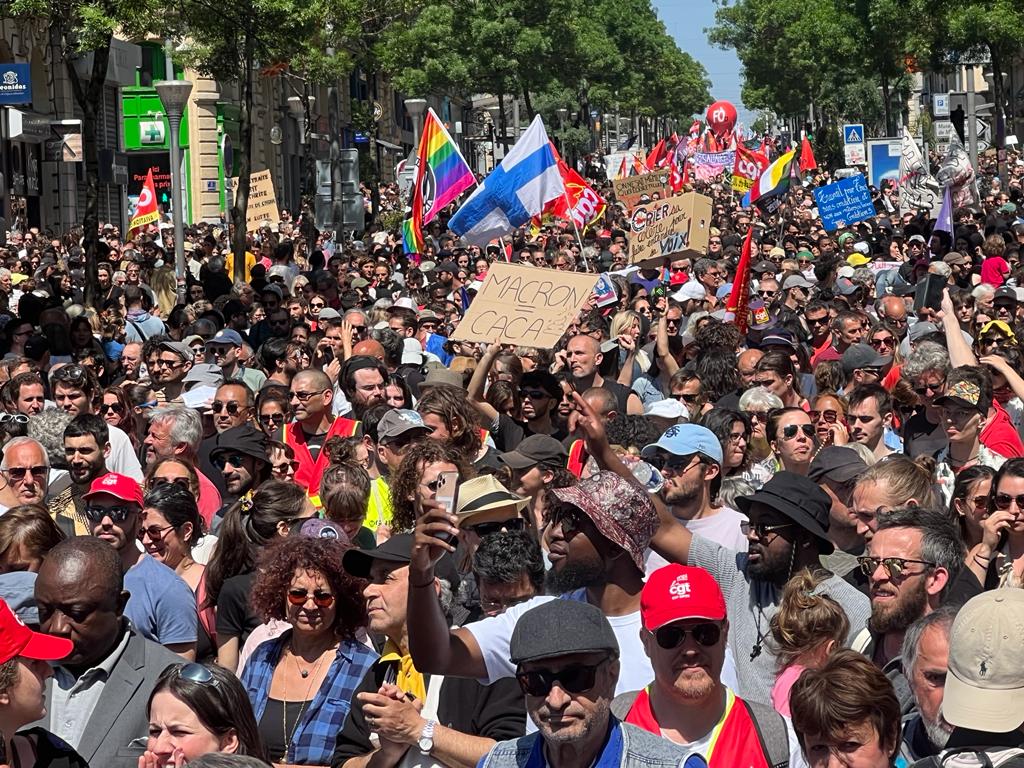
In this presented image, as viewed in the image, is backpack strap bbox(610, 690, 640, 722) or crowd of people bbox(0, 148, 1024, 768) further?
backpack strap bbox(610, 690, 640, 722)

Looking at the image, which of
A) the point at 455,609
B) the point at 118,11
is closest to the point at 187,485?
the point at 455,609

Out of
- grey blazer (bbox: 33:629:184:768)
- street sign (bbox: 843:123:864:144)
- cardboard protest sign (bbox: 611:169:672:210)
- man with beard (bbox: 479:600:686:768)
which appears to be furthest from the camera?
street sign (bbox: 843:123:864:144)

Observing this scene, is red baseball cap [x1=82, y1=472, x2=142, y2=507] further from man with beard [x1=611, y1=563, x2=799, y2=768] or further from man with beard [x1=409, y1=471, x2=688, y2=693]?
man with beard [x1=611, y1=563, x2=799, y2=768]

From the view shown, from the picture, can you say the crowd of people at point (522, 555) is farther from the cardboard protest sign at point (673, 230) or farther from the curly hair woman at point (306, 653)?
the cardboard protest sign at point (673, 230)

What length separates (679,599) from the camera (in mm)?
4250

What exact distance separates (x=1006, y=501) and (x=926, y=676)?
194cm

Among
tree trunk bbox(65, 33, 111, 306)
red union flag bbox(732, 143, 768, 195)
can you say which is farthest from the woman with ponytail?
red union flag bbox(732, 143, 768, 195)

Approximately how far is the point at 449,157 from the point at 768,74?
68.2m

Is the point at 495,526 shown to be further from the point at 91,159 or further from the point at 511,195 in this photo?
the point at 91,159

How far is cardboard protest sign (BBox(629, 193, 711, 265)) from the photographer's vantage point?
1622cm

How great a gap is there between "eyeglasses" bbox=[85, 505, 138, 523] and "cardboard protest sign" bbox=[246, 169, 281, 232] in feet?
60.9

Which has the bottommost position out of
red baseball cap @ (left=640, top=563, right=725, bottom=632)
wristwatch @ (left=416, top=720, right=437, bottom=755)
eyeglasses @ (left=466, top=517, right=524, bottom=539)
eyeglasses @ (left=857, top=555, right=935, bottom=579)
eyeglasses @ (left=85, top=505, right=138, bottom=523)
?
wristwatch @ (left=416, top=720, right=437, bottom=755)

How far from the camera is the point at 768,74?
284 feet

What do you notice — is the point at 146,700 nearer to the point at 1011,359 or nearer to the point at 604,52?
the point at 1011,359
